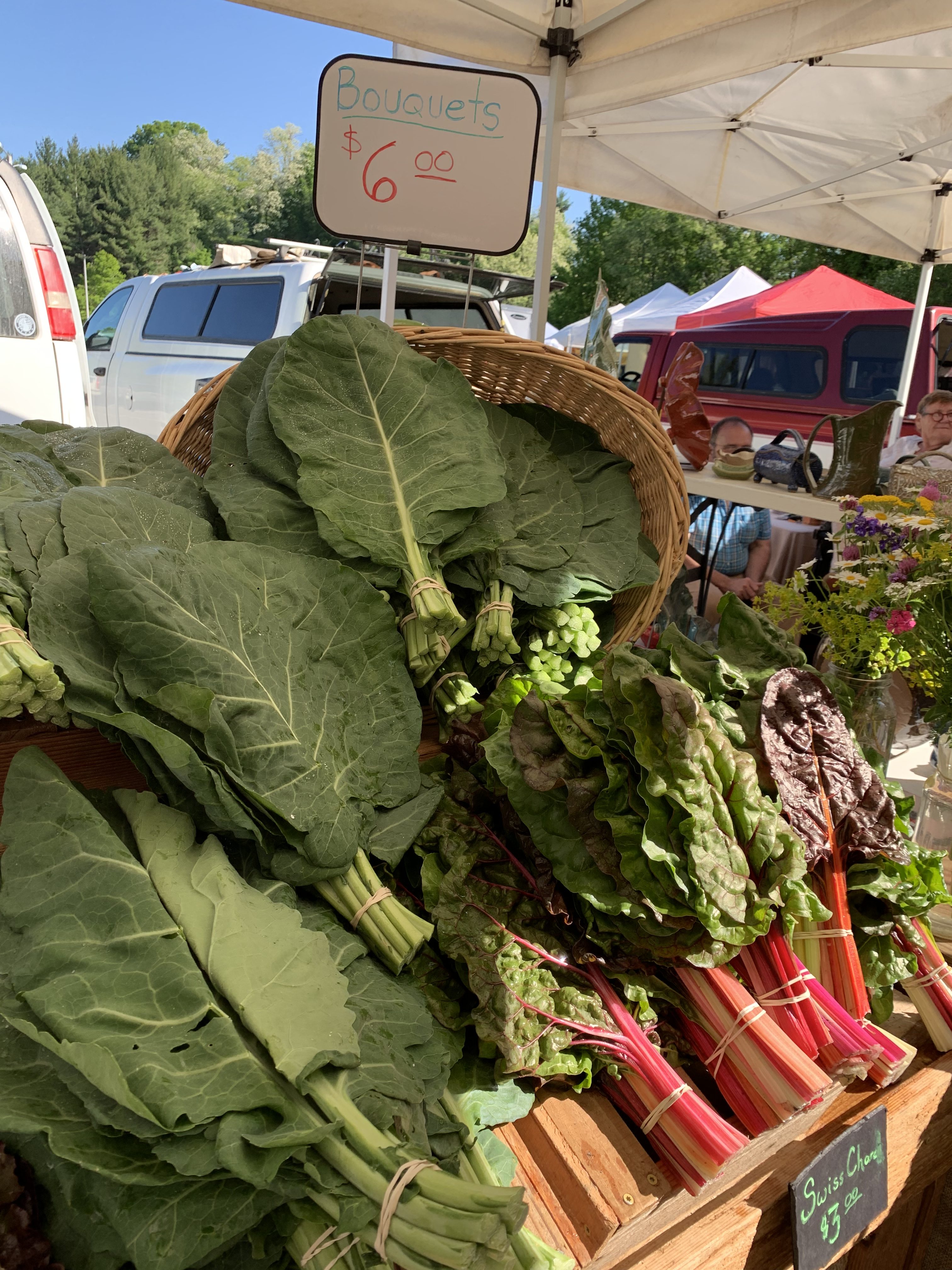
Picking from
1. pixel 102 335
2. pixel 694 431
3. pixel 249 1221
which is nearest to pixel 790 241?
pixel 102 335

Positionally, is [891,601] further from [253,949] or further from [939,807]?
[253,949]

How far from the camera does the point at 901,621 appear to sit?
152cm

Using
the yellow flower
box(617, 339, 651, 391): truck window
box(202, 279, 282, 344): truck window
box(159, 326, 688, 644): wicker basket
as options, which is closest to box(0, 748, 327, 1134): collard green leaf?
box(159, 326, 688, 644): wicker basket

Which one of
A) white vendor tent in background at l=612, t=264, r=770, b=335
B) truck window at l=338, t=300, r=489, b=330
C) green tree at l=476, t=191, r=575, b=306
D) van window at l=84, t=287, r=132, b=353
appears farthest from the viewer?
green tree at l=476, t=191, r=575, b=306

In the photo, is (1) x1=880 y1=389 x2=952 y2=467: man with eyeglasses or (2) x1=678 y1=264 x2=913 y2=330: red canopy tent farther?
(2) x1=678 y1=264 x2=913 y2=330: red canopy tent

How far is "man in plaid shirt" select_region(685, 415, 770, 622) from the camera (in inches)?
149

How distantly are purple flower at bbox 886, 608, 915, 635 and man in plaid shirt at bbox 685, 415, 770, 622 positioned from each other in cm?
220

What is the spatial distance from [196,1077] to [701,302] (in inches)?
544

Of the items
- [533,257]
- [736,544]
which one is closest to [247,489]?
[736,544]

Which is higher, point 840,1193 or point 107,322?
point 107,322

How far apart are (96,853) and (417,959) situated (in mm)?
412

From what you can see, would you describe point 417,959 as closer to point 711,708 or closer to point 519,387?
point 711,708

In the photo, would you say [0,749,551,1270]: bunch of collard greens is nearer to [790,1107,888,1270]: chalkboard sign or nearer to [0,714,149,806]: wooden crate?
[0,714,149,806]: wooden crate

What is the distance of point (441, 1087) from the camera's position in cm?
88
